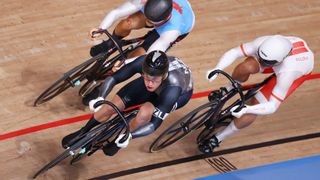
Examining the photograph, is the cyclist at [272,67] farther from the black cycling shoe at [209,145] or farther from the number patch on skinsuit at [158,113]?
the number patch on skinsuit at [158,113]

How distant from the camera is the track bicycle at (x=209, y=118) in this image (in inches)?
200

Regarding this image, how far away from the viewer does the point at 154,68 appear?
4.24 meters

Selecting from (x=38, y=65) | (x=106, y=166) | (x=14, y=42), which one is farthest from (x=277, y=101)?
(x=14, y=42)

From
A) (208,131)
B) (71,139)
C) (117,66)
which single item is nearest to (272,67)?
(208,131)

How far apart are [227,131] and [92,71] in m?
1.32

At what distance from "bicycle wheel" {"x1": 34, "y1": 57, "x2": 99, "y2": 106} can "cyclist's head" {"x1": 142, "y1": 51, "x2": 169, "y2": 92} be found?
40.4 inches

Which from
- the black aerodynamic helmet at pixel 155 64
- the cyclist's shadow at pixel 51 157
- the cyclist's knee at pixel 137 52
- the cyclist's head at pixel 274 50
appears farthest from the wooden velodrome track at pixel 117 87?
the black aerodynamic helmet at pixel 155 64

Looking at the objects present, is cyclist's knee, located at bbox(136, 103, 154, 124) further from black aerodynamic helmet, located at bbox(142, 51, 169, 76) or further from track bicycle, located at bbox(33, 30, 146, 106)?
track bicycle, located at bbox(33, 30, 146, 106)

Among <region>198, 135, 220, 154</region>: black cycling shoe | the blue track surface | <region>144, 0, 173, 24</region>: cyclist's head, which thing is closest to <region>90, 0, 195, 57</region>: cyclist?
<region>144, 0, 173, 24</region>: cyclist's head

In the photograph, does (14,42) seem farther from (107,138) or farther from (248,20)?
(248,20)

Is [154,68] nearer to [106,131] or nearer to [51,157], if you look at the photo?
[106,131]

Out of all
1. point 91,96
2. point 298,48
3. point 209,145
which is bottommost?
point 209,145

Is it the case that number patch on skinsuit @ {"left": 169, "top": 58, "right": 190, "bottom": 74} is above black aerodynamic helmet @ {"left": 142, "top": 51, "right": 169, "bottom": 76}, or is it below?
below

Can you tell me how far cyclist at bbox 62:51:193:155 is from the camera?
14.2ft
